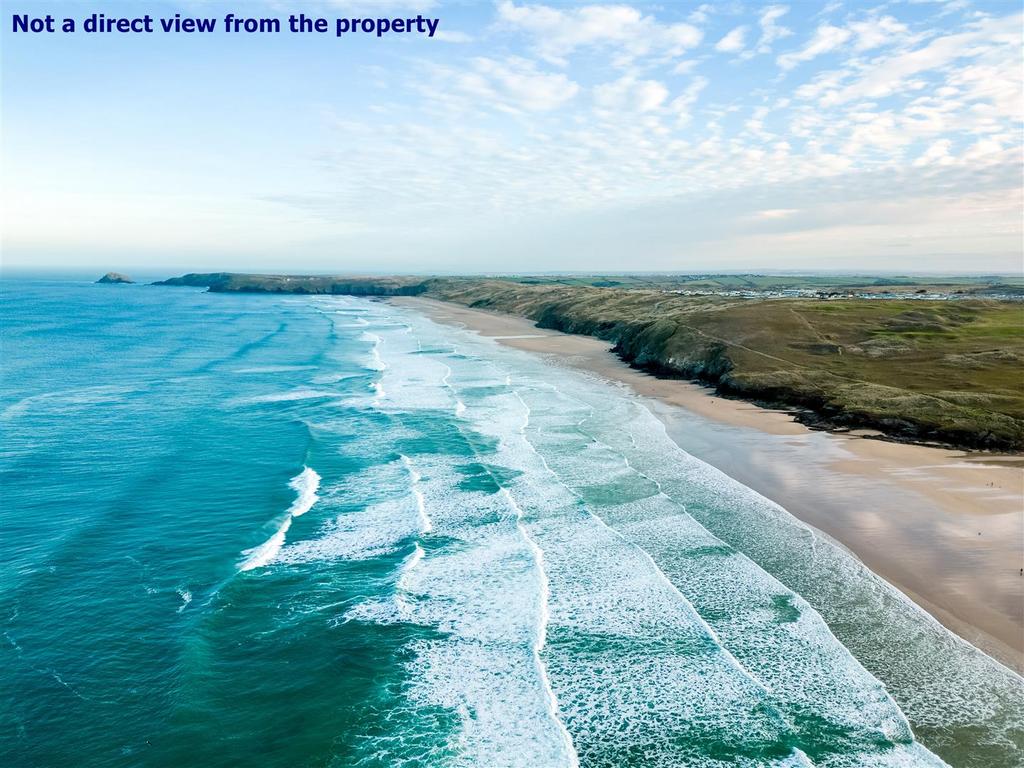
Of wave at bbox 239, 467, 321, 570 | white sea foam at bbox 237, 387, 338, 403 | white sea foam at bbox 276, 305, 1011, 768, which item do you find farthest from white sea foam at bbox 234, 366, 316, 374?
wave at bbox 239, 467, 321, 570

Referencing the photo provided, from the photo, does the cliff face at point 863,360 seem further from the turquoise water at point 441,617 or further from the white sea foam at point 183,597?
the white sea foam at point 183,597

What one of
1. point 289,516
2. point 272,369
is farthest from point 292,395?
point 289,516

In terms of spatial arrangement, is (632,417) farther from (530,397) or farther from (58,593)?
(58,593)

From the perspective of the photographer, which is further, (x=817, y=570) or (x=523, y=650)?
(x=817, y=570)

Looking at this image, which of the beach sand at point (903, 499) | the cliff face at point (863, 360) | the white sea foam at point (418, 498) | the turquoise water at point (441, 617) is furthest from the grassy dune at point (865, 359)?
the white sea foam at point (418, 498)

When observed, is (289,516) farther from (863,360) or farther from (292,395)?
(863,360)

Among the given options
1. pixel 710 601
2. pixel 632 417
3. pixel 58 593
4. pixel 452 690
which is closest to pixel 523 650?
pixel 452 690
